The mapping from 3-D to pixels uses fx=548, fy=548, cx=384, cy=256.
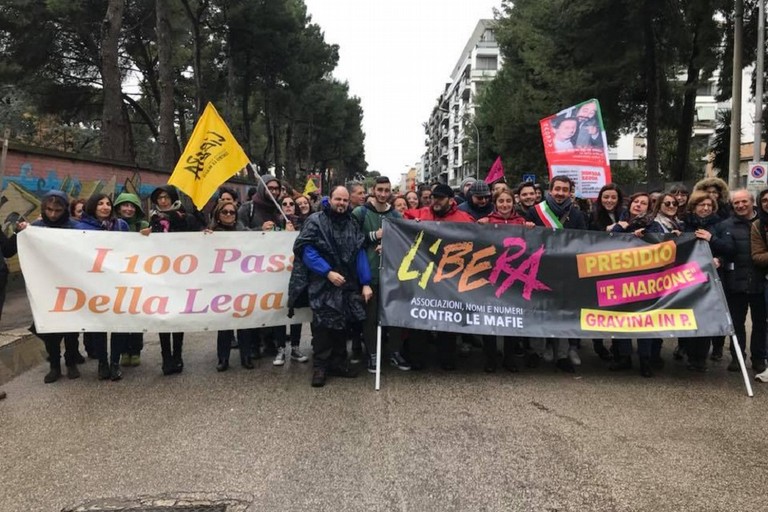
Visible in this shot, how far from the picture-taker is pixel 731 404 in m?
4.59

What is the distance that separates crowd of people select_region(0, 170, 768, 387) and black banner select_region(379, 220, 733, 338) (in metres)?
0.22

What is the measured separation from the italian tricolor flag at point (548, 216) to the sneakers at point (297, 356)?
9.60ft

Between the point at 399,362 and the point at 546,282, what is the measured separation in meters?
1.67

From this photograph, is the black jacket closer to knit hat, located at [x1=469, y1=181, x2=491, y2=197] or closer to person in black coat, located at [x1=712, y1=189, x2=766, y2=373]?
person in black coat, located at [x1=712, y1=189, x2=766, y2=373]

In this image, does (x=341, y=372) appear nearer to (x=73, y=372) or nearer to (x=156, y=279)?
(x=156, y=279)

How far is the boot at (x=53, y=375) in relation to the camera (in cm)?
518

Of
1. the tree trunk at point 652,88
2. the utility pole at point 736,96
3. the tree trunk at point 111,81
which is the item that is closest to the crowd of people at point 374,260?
the utility pole at point 736,96

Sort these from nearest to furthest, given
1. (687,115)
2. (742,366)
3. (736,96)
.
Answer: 1. (742,366)
2. (736,96)
3. (687,115)

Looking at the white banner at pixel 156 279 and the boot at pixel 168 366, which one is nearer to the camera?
the white banner at pixel 156 279

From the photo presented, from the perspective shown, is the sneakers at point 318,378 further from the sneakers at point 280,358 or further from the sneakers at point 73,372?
the sneakers at point 73,372

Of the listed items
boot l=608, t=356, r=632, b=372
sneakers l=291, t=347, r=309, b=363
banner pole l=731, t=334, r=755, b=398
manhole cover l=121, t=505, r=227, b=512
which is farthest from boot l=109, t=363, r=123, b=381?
banner pole l=731, t=334, r=755, b=398

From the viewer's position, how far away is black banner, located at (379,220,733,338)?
5152mm

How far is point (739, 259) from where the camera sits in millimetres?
5281

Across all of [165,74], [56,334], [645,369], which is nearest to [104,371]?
[56,334]
